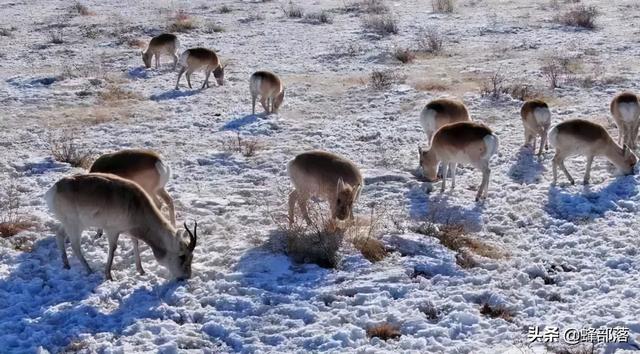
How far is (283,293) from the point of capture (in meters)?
8.32

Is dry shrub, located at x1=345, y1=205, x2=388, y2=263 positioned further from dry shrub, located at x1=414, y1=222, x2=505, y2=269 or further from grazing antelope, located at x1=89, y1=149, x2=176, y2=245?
grazing antelope, located at x1=89, y1=149, x2=176, y2=245

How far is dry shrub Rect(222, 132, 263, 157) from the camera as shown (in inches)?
533

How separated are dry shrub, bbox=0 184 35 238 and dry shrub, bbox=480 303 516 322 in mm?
5638

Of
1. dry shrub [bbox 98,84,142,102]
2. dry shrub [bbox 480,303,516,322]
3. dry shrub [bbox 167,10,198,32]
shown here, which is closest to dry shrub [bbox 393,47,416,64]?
dry shrub [bbox 98,84,142,102]

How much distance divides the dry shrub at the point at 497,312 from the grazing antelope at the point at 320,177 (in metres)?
2.31

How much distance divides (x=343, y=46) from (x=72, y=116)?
9.64 metres

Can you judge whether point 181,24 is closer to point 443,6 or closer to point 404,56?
point 404,56

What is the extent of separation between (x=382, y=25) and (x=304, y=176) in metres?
16.5

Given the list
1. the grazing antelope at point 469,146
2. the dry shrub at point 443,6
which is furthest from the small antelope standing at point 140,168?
the dry shrub at point 443,6

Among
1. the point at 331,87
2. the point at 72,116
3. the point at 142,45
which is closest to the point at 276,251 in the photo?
the point at 72,116

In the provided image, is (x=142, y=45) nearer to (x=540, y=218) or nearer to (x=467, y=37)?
(x=467, y=37)

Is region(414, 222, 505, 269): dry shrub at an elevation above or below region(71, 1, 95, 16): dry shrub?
below

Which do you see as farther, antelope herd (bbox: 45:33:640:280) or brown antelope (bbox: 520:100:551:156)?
brown antelope (bbox: 520:100:551:156)

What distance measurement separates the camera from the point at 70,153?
42.0ft
